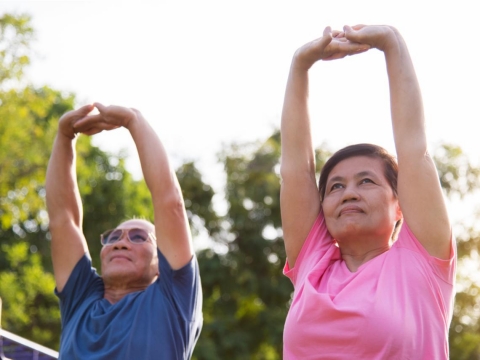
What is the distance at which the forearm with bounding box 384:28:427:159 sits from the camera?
8.87 ft

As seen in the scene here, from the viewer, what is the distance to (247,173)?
59.5ft

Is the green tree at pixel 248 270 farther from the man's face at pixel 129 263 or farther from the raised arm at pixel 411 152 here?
the raised arm at pixel 411 152

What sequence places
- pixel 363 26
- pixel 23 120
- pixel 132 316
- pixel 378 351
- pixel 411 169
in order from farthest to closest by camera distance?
pixel 23 120 → pixel 132 316 → pixel 363 26 → pixel 411 169 → pixel 378 351

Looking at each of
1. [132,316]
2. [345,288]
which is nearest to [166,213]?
[132,316]

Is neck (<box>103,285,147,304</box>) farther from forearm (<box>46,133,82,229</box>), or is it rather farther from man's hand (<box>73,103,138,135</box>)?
man's hand (<box>73,103,138,135</box>)

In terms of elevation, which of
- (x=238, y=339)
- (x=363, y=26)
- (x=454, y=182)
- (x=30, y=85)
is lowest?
(x=238, y=339)

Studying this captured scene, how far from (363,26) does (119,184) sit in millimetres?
17266

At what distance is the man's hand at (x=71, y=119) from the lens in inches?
158

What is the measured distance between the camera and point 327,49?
2969 millimetres

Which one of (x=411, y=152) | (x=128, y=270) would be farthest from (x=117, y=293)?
(x=411, y=152)

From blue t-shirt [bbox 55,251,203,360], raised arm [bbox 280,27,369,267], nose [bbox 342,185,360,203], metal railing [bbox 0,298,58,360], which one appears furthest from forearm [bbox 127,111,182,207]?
metal railing [bbox 0,298,58,360]

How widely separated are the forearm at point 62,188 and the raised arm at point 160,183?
275 mm

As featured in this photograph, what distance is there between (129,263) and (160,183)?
0.46 meters

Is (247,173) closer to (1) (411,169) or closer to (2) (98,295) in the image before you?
(2) (98,295)
